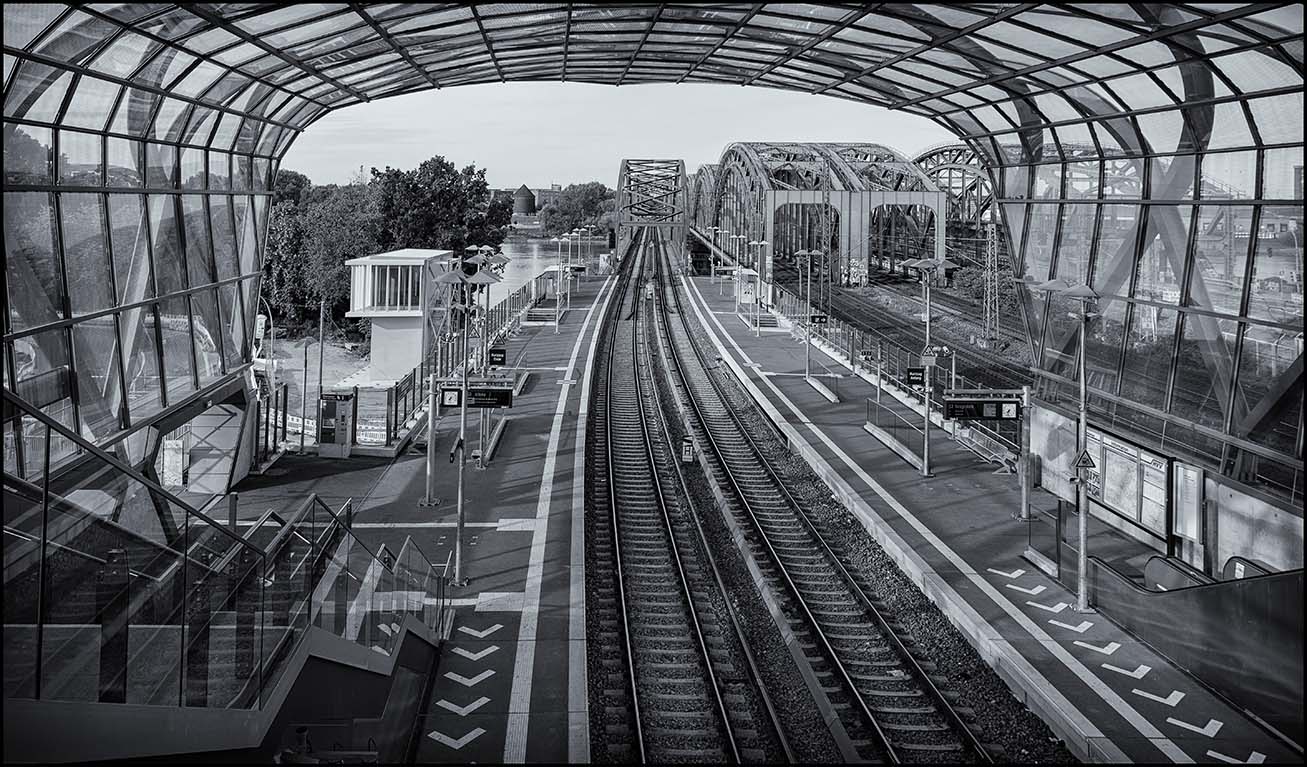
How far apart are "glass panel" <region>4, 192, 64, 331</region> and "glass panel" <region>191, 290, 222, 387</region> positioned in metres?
5.28

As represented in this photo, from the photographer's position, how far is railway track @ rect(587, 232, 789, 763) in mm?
11641

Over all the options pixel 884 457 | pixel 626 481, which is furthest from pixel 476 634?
pixel 884 457

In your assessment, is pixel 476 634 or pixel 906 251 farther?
pixel 906 251

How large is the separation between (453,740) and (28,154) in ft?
30.3

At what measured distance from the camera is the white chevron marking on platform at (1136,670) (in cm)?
1269

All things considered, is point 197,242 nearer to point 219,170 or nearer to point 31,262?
point 219,170

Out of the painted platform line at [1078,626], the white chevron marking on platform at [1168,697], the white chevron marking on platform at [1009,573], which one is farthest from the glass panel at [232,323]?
the white chevron marking on platform at [1168,697]

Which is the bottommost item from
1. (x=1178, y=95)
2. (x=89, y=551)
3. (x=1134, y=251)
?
(x=89, y=551)

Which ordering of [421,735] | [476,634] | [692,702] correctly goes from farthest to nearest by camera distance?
Result: [476,634] → [692,702] → [421,735]

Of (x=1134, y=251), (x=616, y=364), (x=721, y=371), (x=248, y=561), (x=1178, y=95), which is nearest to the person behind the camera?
(x=248, y=561)

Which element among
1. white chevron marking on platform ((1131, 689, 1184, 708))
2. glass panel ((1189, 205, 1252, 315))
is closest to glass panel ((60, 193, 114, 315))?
white chevron marking on platform ((1131, 689, 1184, 708))

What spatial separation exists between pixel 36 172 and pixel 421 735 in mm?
8883

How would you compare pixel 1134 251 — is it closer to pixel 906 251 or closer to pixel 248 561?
pixel 248 561

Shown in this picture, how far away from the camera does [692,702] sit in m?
12.7
